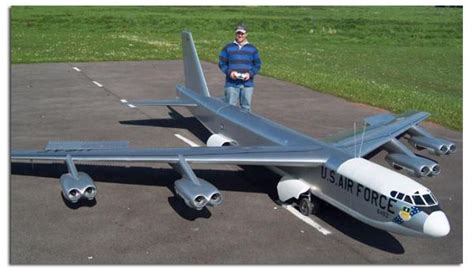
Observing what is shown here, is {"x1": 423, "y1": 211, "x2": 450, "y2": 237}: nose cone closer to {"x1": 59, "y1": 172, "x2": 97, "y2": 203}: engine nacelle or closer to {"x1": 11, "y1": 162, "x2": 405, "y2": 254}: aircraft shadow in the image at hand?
{"x1": 11, "y1": 162, "x2": 405, "y2": 254}: aircraft shadow

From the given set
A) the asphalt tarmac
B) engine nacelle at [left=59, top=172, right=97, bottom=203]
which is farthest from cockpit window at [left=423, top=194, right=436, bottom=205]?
engine nacelle at [left=59, top=172, right=97, bottom=203]

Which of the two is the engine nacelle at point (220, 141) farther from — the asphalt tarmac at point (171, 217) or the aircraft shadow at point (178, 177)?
the aircraft shadow at point (178, 177)

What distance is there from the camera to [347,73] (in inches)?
1750

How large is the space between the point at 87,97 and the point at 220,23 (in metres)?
57.9

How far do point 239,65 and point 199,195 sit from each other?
8.61m

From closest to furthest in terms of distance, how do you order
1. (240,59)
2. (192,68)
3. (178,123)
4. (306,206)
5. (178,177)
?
(306,206) < (178,177) < (240,59) < (192,68) < (178,123)

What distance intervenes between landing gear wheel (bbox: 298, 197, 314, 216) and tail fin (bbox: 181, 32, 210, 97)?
9015 millimetres

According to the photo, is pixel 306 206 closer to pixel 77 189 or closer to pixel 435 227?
pixel 435 227

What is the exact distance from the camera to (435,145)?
64.1 ft

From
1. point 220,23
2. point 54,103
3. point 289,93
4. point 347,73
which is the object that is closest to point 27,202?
point 54,103

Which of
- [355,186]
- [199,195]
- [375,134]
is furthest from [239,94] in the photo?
[355,186]

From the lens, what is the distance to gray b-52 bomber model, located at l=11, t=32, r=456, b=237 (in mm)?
12703

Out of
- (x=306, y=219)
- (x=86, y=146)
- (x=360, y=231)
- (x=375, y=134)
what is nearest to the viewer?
(x=360, y=231)

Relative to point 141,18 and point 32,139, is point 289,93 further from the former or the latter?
point 141,18
